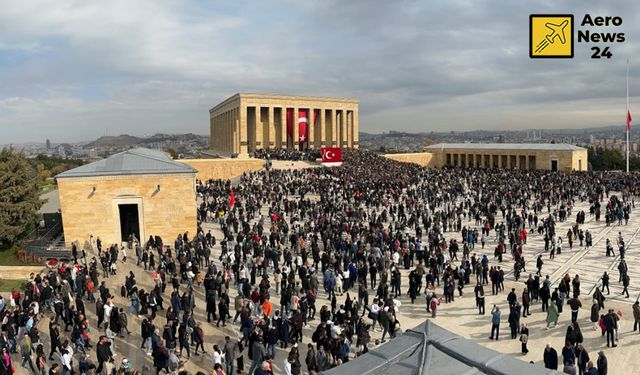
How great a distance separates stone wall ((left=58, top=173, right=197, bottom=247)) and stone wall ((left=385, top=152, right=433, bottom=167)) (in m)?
39.0

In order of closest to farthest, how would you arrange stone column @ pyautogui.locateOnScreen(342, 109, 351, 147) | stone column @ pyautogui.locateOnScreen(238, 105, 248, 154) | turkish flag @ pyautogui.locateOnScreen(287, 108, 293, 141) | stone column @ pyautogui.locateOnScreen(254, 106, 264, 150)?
1. stone column @ pyautogui.locateOnScreen(238, 105, 248, 154)
2. stone column @ pyautogui.locateOnScreen(254, 106, 264, 150)
3. turkish flag @ pyautogui.locateOnScreen(287, 108, 293, 141)
4. stone column @ pyautogui.locateOnScreen(342, 109, 351, 147)

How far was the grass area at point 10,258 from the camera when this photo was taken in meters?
22.8

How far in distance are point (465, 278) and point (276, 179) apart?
23033 millimetres

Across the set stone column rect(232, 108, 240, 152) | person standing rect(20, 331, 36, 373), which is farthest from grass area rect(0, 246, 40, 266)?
stone column rect(232, 108, 240, 152)

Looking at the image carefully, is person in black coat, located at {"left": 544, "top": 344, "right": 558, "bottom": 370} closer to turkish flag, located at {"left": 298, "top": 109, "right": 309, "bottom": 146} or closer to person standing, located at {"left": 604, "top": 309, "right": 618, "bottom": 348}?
person standing, located at {"left": 604, "top": 309, "right": 618, "bottom": 348}

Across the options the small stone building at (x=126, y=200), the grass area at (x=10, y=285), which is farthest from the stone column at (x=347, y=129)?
the grass area at (x=10, y=285)

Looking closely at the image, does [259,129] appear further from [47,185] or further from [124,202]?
[124,202]

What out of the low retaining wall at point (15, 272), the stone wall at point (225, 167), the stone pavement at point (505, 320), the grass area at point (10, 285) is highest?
the stone wall at point (225, 167)

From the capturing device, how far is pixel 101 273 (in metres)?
16.9

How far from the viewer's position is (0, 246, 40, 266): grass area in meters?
22.8

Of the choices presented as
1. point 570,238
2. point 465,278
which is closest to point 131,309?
point 465,278

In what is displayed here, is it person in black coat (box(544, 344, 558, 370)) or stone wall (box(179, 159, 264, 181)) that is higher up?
stone wall (box(179, 159, 264, 181))

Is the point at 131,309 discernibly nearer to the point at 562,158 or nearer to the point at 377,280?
the point at 377,280

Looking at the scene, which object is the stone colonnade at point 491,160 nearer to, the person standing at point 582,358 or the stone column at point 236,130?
the stone column at point 236,130
